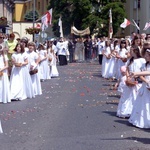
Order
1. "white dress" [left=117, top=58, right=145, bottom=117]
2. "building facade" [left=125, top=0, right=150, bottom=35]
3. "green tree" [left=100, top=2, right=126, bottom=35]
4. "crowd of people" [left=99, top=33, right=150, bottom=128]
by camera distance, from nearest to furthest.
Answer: "crowd of people" [left=99, top=33, right=150, bottom=128] → "white dress" [left=117, top=58, right=145, bottom=117] → "green tree" [left=100, top=2, right=126, bottom=35] → "building facade" [left=125, top=0, right=150, bottom=35]

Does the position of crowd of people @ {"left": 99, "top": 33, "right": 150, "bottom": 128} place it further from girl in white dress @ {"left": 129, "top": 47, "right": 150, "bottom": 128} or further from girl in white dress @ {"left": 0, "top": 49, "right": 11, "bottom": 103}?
girl in white dress @ {"left": 0, "top": 49, "right": 11, "bottom": 103}

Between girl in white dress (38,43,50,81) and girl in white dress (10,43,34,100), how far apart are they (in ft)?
22.2

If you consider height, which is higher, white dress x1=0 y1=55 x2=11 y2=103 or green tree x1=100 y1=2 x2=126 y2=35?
green tree x1=100 y1=2 x2=126 y2=35

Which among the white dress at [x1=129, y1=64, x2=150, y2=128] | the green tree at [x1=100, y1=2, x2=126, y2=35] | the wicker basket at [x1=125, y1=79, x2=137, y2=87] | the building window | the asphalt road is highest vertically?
the building window

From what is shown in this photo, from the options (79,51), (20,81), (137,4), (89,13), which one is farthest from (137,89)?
(137,4)

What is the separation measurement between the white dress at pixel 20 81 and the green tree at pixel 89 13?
4189 centimetres

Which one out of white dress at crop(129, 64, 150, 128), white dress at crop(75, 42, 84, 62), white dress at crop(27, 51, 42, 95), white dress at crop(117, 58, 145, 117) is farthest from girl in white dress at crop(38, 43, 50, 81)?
white dress at crop(75, 42, 84, 62)

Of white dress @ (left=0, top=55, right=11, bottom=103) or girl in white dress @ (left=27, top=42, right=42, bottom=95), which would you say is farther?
girl in white dress @ (left=27, top=42, right=42, bottom=95)

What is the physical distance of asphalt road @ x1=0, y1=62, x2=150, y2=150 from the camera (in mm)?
10289

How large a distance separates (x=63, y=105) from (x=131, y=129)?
14.1 ft

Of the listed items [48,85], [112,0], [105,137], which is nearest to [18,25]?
[112,0]

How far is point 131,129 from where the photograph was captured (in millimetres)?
11805

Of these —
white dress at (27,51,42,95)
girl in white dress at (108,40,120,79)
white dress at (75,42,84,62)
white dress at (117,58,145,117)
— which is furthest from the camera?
white dress at (75,42,84,62)

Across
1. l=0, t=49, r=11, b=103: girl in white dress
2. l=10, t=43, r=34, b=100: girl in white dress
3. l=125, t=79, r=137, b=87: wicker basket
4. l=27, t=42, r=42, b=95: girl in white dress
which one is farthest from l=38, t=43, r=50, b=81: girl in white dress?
l=125, t=79, r=137, b=87: wicker basket
